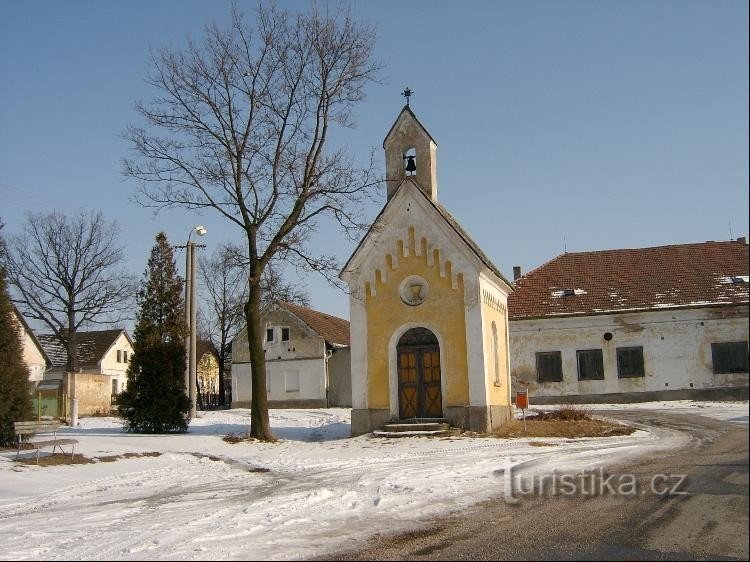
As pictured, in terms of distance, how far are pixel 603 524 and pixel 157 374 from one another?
18.9 meters

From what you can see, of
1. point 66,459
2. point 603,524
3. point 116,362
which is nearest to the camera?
point 603,524

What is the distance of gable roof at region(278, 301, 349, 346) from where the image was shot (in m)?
48.3

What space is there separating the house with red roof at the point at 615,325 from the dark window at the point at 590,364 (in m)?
0.05

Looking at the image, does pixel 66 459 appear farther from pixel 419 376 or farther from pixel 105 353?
pixel 105 353

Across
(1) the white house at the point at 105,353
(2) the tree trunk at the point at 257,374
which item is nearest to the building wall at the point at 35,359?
(1) the white house at the point at 105,353

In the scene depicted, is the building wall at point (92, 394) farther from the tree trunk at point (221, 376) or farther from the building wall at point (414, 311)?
the building wall at point (414, 311)

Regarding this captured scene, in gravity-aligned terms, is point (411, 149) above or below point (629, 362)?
above

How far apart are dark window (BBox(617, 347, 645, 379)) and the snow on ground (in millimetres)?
16524

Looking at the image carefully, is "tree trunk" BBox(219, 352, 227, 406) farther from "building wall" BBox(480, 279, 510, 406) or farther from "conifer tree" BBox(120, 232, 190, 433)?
"building wall" BBox(480, 279, 510, 406)

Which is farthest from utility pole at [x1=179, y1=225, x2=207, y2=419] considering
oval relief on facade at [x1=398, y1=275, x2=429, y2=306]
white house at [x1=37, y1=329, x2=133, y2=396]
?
white house at [x1=37, y1=329, x2=133, y2=396]

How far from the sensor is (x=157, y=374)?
23.9 m

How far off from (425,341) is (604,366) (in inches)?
649

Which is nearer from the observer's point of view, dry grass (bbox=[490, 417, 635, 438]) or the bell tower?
dry grass (bbox=[490, 417, 635, 438])

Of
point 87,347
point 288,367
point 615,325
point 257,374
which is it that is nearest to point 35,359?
point 87,347
